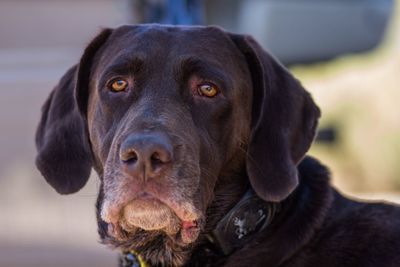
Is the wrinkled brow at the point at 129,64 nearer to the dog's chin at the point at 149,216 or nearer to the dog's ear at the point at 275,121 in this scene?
the dog's ear at the point at 275,121

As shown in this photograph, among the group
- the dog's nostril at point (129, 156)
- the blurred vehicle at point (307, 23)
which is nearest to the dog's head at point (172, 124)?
the dog's nostril at point (129, 156)

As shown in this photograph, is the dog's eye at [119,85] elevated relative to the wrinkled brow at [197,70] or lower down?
lower down

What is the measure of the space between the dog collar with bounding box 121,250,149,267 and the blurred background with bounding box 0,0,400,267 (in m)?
1.02

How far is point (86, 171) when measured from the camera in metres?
4.16

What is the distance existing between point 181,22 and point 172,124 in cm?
254

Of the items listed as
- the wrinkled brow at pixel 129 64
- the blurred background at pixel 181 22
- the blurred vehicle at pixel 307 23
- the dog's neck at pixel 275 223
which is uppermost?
the wrinkled brow at pixel 129 64

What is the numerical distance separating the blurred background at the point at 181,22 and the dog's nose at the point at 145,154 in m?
1.09

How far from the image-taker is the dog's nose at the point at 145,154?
Result: 3.43 m

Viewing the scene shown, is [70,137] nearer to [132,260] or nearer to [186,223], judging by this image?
[132,260]

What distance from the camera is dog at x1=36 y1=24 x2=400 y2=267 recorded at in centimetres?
371

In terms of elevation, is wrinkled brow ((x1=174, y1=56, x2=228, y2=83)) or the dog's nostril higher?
wrinkled brow ((x1=174, y1=56, x2=228, y2=83))

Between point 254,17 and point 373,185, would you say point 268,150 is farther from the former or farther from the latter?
point 254,17

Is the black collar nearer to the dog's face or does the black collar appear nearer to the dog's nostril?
the dog's face

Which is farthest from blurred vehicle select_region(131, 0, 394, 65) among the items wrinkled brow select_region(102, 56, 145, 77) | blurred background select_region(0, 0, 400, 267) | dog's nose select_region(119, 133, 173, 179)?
dog's nose select_region(119, 133, 173, 179)
